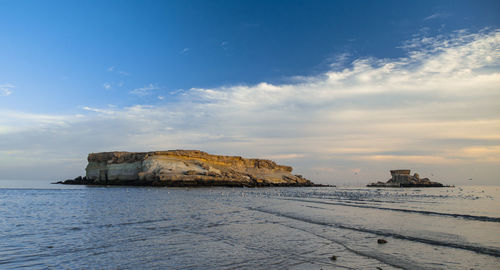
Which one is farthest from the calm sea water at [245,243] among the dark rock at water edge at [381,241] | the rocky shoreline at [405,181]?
the rocky shoreline at [405,181]

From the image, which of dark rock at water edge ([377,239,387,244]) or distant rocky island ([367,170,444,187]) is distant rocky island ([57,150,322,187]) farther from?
dark rock at water edge ([377,239,387,244])

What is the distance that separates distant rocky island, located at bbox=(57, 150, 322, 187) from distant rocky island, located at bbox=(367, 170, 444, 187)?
33.4 metres

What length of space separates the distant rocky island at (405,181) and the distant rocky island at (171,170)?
33.4 metres

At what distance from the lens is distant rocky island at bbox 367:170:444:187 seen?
280 feet

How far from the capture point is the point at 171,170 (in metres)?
61.8

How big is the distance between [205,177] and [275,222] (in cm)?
5168

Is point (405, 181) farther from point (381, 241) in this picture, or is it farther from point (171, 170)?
point (381, 241)

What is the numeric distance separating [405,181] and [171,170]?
66.3 m

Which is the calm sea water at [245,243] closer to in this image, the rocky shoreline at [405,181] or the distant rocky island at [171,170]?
the distant rocky island at [171,170]

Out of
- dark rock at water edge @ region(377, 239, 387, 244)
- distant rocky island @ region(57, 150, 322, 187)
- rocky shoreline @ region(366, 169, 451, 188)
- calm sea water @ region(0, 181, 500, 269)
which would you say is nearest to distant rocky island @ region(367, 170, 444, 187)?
rocky shoreline @ region(366, 169, 451, 188)

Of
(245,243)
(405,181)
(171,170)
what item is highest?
(171,170)

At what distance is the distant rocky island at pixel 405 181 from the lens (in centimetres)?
8531

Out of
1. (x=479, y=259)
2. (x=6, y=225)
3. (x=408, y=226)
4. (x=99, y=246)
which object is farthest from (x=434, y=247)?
(x=6, y=225)

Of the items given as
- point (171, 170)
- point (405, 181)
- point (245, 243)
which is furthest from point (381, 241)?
point (405, 181)
